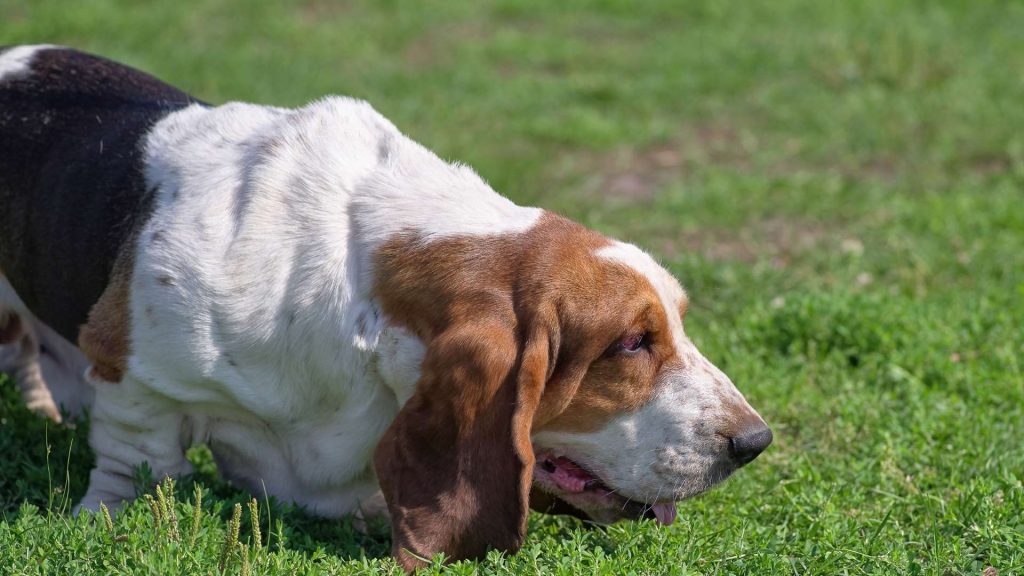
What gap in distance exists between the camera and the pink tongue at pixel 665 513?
416cm

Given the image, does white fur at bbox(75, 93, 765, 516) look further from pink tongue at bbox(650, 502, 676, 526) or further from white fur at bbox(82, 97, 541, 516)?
pink tongue at bbox(650, 502, 676, 526)

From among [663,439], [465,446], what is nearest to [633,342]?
[663,439]

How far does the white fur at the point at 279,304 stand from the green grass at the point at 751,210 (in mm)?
201

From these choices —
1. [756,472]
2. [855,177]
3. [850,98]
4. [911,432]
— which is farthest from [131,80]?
[850,98]

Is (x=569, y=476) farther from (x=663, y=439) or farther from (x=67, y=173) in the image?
(x=67, y=173)

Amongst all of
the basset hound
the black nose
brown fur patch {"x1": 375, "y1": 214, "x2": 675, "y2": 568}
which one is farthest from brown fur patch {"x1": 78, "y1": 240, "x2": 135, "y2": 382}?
the black nose

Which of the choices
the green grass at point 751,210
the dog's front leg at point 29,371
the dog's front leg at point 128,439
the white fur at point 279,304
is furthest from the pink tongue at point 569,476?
Result: the dog's front leg at point 29,371

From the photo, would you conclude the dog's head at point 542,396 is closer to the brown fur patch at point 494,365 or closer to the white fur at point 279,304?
the brown fur patch at point 494,365

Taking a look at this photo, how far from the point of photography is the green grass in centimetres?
407

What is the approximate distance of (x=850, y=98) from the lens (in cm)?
1001

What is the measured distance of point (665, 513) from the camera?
13.7ft

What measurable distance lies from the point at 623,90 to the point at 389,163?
6304 millimetres

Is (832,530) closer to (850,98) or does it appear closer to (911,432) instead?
(911,432)

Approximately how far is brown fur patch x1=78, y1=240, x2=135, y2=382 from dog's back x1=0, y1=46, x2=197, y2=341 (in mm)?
68
